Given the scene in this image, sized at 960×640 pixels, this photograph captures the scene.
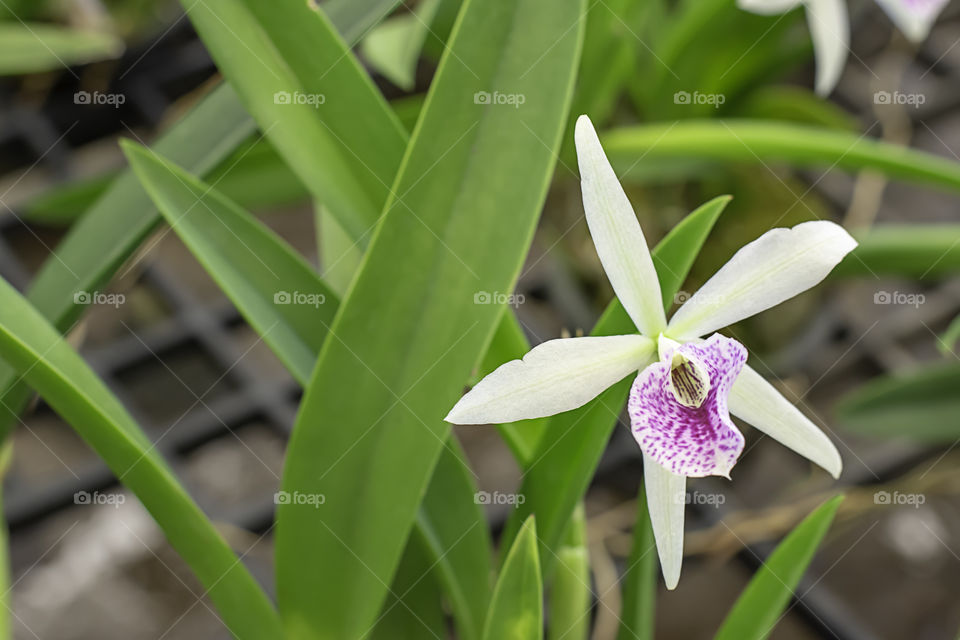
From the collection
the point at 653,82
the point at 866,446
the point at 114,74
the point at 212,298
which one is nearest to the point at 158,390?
the point at 212,298

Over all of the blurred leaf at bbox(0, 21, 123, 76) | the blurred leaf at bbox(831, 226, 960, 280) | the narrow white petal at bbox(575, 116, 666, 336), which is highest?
the blurred leaf at bbox(0, 21, 123, 76)

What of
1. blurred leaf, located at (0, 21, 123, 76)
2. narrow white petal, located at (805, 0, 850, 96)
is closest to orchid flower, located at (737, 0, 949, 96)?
narrow white petal, located at (805, 0, 850, 96)

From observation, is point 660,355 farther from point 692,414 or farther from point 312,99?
point 312,99

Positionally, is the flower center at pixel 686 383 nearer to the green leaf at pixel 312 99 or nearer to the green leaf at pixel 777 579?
the green leaf at pixel 777 579

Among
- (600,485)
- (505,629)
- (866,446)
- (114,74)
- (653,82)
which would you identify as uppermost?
(114,74)

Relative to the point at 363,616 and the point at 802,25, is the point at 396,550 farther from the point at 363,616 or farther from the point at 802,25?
the point at 802,25

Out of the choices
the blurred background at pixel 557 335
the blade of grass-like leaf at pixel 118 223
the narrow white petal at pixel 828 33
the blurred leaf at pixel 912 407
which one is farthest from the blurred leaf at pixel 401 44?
the blurred leaf at pixel 912 407

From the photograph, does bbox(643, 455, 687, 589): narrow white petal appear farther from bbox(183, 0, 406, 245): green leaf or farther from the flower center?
bbox(183, 0, 406, 245): green leaf
